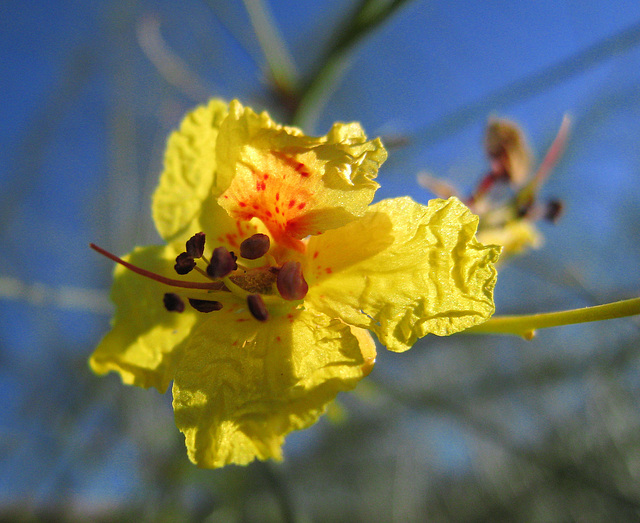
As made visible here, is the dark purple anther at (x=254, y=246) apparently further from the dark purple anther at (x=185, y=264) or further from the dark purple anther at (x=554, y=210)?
the dark purple anther at (x=554, y=210)

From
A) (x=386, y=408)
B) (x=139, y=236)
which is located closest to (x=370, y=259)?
(x=139, y=236)

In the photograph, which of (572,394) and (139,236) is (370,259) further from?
(572,394)

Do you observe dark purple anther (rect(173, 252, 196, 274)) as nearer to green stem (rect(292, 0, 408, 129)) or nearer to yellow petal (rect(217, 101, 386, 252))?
yellow petal (rect(217, 101, 386, 252))

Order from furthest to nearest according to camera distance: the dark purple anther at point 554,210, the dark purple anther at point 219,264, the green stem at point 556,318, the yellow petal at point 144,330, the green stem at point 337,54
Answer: the dark purple anther at point 554,210 → the green stem at point 337,54 → the yellow petal at point 144,330 → the dark purple anther at point 219,264 → the green stem at point 556,318

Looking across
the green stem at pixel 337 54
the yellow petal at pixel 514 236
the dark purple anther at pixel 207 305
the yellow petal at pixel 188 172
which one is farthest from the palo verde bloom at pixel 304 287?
the yellow petal at pixel 514 236

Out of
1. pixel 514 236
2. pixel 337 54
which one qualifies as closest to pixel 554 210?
pixel 514 236

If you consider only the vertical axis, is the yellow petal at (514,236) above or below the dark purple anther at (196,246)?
above
